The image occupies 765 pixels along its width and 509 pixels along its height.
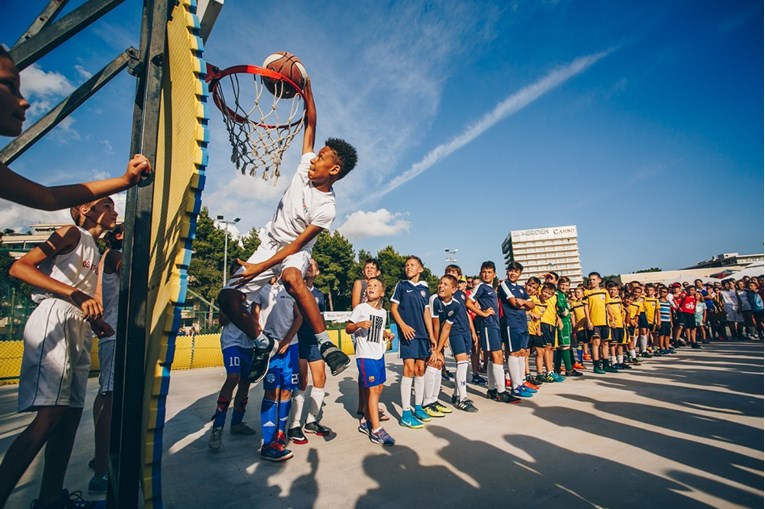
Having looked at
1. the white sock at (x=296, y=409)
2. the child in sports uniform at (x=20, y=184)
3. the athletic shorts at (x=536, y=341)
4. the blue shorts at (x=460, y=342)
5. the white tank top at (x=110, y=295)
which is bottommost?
the white sock at (x=296, y=409)

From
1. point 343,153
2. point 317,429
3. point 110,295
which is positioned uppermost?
point 343,153

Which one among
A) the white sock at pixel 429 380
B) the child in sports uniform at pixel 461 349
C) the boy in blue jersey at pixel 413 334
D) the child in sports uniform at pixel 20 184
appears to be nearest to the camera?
the child in sports uniform at pixel 20 184

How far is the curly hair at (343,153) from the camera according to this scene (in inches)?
139

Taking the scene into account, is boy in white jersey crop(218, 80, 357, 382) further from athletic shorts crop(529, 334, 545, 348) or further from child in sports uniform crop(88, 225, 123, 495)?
athletic shorts crop(529, 334, 545, 348)

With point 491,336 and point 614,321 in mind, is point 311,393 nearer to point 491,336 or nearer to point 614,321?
point 491,336

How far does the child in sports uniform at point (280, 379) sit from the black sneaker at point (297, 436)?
205 mm

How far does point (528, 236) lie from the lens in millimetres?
93812

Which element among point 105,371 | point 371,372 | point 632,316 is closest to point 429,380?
point 371,372

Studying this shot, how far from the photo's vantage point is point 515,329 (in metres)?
6.40

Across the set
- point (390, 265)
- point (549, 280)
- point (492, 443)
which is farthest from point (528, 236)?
point (492, 443)

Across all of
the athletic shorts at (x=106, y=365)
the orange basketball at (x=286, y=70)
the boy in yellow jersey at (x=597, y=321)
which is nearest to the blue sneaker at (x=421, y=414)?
the athletic shorts at (x=106, y=365)

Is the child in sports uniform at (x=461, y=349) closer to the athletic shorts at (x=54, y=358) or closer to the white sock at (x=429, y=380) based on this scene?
the white sock at (x=429, y=380)

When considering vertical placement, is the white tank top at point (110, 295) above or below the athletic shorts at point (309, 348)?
above

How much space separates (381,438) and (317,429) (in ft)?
3.14
